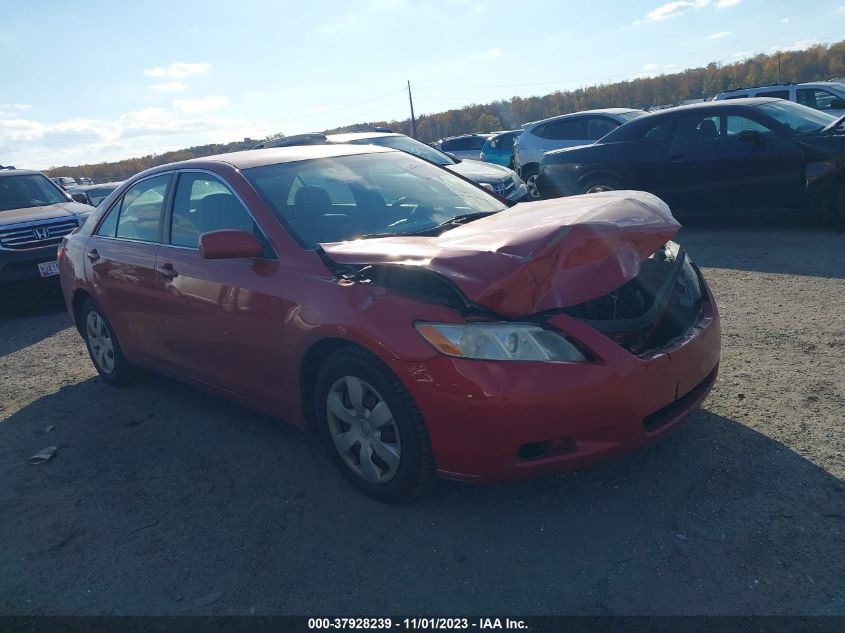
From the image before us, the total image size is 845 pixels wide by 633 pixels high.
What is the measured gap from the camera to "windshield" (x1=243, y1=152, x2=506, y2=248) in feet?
13.1

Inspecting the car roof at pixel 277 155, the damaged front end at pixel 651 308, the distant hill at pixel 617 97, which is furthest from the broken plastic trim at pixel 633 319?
the distant hill at pixel 617 97

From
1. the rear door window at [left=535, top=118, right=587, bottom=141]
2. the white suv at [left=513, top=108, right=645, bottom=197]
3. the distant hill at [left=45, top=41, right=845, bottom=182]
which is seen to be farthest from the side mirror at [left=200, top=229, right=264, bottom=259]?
the distant hill at [left=45, top=41, right=845, bottom=182]

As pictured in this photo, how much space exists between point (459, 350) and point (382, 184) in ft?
5.76

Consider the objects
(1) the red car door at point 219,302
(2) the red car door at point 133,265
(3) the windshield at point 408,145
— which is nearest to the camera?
(1) the red car door at point 219,302

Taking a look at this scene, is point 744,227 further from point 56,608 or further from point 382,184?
point 56,608

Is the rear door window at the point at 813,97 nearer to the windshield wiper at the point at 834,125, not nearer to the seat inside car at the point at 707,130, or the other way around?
the seat inside car at the point at 707,130

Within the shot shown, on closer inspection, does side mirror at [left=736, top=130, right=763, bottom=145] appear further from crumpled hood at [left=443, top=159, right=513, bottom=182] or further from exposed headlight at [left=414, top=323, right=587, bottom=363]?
exposed headlight at [left=414, top=323, right=587, bottom=363]

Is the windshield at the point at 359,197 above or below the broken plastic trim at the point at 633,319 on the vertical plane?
above

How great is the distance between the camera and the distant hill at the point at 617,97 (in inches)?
1804

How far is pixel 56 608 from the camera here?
9.78ft

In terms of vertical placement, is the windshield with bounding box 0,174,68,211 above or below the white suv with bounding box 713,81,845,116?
above

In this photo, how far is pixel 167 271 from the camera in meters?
4.54

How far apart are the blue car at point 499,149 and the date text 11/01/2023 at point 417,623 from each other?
55.5ft

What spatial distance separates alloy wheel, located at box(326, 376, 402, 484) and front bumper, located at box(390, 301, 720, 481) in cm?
25
